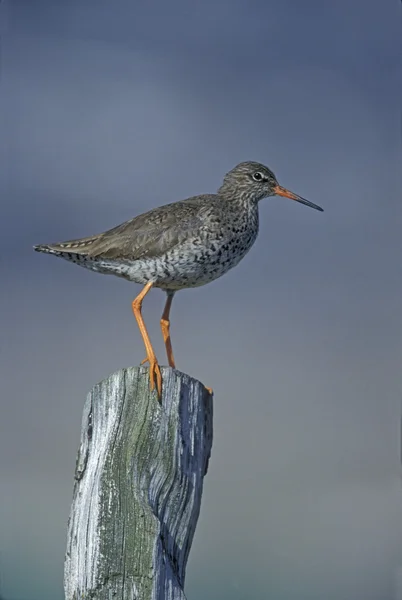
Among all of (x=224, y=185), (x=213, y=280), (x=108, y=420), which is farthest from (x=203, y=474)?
(x=224, y=185)

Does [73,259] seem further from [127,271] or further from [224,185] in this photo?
[224,185]

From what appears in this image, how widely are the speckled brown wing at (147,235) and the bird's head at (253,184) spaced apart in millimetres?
751

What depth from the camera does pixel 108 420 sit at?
17.8 feet

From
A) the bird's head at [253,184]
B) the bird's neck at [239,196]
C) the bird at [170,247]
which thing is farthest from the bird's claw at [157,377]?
the bird's head at [253,184]

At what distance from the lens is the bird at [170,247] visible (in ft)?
24.1

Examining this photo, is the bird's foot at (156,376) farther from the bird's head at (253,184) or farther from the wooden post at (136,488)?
the bird's head at (253,184)

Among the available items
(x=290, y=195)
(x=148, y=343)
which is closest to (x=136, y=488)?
(x=148, y=343)

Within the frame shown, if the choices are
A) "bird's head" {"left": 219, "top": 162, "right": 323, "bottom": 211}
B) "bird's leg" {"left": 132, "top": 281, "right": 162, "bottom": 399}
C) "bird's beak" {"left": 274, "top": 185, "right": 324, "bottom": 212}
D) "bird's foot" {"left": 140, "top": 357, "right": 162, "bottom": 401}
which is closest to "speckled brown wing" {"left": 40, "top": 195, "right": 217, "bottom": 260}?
"bird's leg" {"left": 132, "top": 281, "right": 162, "bottom": 399}

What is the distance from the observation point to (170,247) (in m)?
7.34

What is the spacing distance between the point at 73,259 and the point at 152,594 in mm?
3906

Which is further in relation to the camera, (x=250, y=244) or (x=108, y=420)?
(x=250, y=244)

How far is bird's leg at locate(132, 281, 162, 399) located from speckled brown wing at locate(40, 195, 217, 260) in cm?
38

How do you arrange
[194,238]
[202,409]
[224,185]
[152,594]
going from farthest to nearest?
1. [224,185]
2. [194,238]
3. [202,409]
4. [152,594]

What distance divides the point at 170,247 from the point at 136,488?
2.84 m
